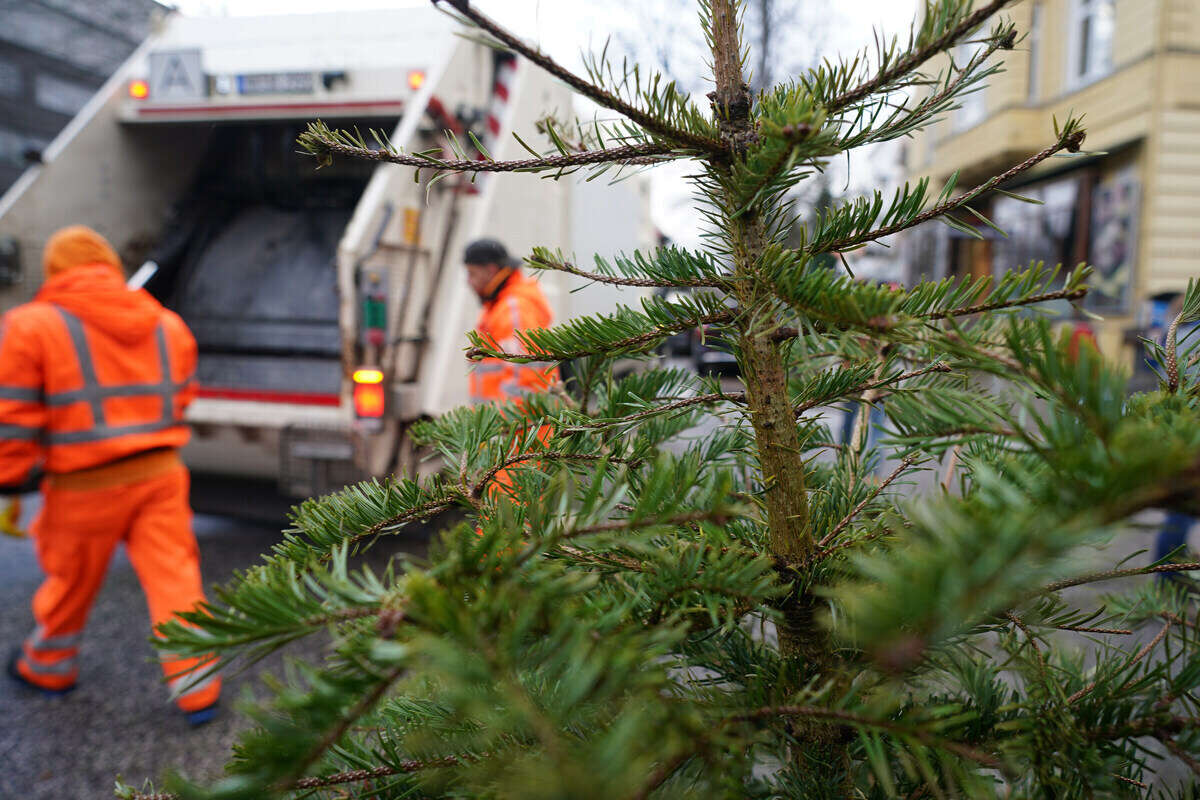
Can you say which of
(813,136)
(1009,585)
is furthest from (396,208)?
(1009,585)

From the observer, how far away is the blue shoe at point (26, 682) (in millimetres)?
2949

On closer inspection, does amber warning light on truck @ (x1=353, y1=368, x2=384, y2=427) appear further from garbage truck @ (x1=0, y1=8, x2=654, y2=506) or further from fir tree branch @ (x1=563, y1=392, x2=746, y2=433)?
fir tree branch @ (x1=563, y1=392, x2=746, y2=433)

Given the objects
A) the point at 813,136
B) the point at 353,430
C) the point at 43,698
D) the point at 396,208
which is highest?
the point at 396,208

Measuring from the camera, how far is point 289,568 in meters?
0.56

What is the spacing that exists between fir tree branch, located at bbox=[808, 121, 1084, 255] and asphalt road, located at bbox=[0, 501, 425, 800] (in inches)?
73.7

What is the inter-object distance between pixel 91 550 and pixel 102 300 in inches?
37.8

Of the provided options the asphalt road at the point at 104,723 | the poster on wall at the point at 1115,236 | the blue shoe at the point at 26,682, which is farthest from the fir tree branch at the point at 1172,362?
the poster on wall at the point at 1115,236

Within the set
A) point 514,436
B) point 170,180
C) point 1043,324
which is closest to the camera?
point 1043,324

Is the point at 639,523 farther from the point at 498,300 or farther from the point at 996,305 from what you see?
the point at 498,300

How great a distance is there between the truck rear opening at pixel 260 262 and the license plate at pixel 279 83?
300 millimetres

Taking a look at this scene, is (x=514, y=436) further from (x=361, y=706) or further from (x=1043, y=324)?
(x=1043, y=324)

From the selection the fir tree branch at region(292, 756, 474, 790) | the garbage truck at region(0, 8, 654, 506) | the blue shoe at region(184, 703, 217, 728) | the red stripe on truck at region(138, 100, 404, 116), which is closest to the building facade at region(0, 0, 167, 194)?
the garbage truck at region(0, 8, 654, 506)

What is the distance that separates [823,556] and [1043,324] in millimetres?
317

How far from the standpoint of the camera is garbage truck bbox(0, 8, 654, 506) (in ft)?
13.1
